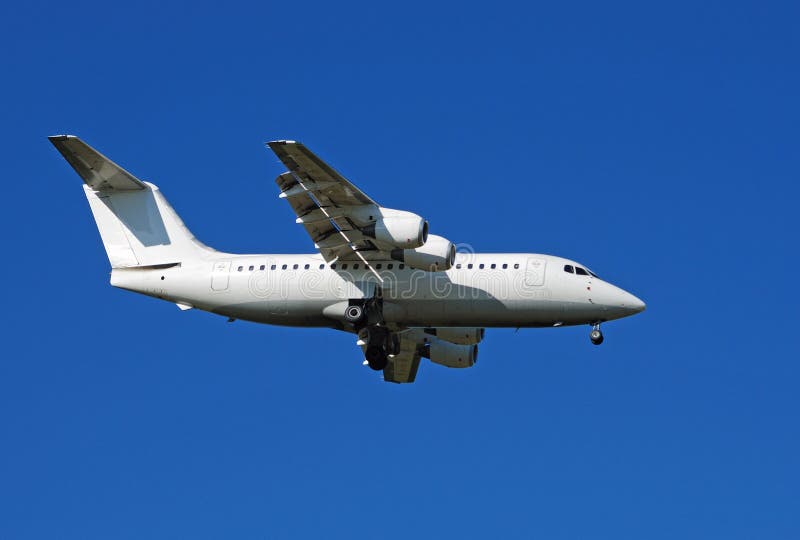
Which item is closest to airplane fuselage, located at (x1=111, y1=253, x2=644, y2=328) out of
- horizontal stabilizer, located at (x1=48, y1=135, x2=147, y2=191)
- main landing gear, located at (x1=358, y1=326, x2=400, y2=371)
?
main landing gear, located at (x1=358, y1=326, x2=400, y2=371)

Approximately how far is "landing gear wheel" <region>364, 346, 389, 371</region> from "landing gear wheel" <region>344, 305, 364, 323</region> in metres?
0.81

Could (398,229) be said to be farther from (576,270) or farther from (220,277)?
(220,277)

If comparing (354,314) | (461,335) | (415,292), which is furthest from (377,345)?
(461,335)

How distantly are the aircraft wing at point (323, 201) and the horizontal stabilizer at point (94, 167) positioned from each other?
172 inches

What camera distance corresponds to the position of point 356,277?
82.7 feet

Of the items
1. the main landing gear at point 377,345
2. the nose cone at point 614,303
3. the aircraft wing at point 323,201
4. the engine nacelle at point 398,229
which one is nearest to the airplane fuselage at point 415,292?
the nose cone at point 614,303

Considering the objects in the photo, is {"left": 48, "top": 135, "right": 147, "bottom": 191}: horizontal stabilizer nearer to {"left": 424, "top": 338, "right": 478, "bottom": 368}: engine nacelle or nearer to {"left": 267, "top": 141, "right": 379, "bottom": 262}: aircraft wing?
{"left": 267, "top": 141, "right": 379, "bottom": 262}: aircraft wing

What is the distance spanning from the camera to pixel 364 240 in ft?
81.2

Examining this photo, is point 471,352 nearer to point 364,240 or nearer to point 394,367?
point 394,367

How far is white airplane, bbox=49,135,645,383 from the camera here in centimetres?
2397

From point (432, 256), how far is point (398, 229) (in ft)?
3.28

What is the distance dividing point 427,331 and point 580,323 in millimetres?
3938

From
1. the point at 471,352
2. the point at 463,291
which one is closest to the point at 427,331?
the point at 471,352

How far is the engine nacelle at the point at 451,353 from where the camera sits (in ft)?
92.3
